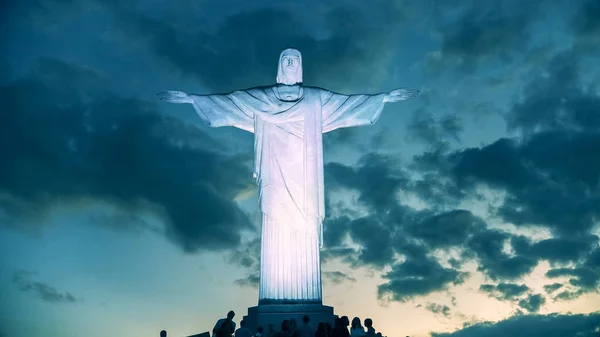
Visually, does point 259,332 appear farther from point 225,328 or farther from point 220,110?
point 220,110

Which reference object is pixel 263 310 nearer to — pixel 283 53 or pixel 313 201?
pixel 313 201

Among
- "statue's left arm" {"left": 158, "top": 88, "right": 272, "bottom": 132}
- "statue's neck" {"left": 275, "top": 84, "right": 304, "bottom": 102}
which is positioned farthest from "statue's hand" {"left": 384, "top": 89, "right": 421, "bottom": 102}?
"statue's left arm" {"left": 158, "top": 88, "right": 272, "bottom": 132}

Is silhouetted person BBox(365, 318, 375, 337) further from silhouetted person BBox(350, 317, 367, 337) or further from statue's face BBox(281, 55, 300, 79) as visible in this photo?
statue's face BBox(281, 55, 300, 79)

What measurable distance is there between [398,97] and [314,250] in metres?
5.01

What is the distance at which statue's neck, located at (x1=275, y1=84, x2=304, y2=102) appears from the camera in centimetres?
1753

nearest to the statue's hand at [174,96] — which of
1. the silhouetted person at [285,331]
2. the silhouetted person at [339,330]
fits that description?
the silhouetted person at [285,331]

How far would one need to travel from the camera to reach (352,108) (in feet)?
58.7

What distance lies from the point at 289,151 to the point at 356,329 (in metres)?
5.55

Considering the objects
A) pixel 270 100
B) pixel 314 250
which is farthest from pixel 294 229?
pixel 270 100

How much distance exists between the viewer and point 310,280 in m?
16.2

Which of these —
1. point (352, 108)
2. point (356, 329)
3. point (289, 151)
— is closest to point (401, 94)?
point (352, 108)

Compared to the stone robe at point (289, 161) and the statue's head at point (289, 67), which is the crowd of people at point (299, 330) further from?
the statue's head at point (289, 67)

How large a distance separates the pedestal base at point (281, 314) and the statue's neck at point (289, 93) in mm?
5812

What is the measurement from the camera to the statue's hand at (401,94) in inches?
686
